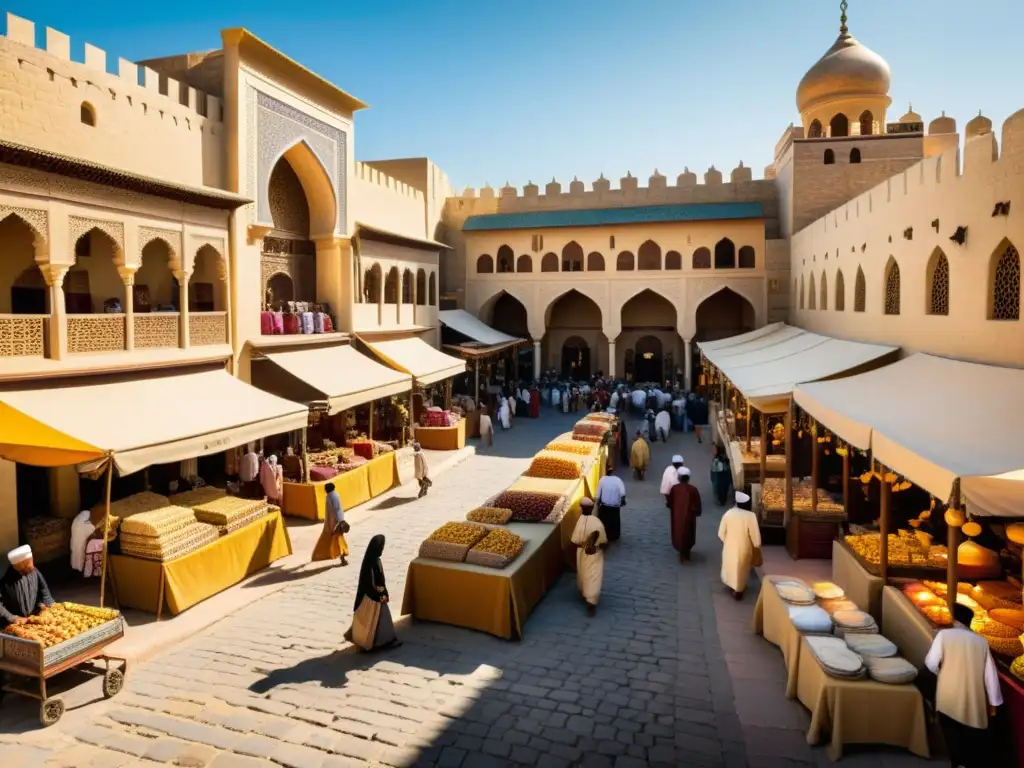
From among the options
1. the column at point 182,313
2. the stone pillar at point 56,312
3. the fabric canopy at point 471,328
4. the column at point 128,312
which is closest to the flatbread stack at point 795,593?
the stone pillar at point 56,312

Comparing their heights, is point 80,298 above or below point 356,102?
below

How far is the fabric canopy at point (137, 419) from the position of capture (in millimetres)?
7074

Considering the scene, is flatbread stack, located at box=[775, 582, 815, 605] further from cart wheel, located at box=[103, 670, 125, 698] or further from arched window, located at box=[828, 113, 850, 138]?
arched window, located at box=[828, 113, 850, 138]

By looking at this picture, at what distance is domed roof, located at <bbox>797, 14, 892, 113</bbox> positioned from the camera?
2091cm

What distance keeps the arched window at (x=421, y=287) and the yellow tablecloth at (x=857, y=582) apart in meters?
13.8

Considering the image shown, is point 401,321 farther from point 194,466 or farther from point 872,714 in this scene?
point 872,714

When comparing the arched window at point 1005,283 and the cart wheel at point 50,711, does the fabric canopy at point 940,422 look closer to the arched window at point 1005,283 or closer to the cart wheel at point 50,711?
the arched window at point 1005,283

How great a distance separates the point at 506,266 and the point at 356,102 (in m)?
12.3

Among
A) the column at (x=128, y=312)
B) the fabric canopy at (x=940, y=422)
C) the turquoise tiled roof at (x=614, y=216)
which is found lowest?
the fabric canopy at (x=940, y=422)

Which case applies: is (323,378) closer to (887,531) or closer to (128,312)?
(128,312)

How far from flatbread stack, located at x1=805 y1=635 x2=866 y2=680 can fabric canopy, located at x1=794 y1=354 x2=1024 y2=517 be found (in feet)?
4.45

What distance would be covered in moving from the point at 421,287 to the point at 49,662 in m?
15.2

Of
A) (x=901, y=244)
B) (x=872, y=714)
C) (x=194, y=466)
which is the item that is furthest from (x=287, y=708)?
(x=901, y=244)

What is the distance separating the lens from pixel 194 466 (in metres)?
11.3
